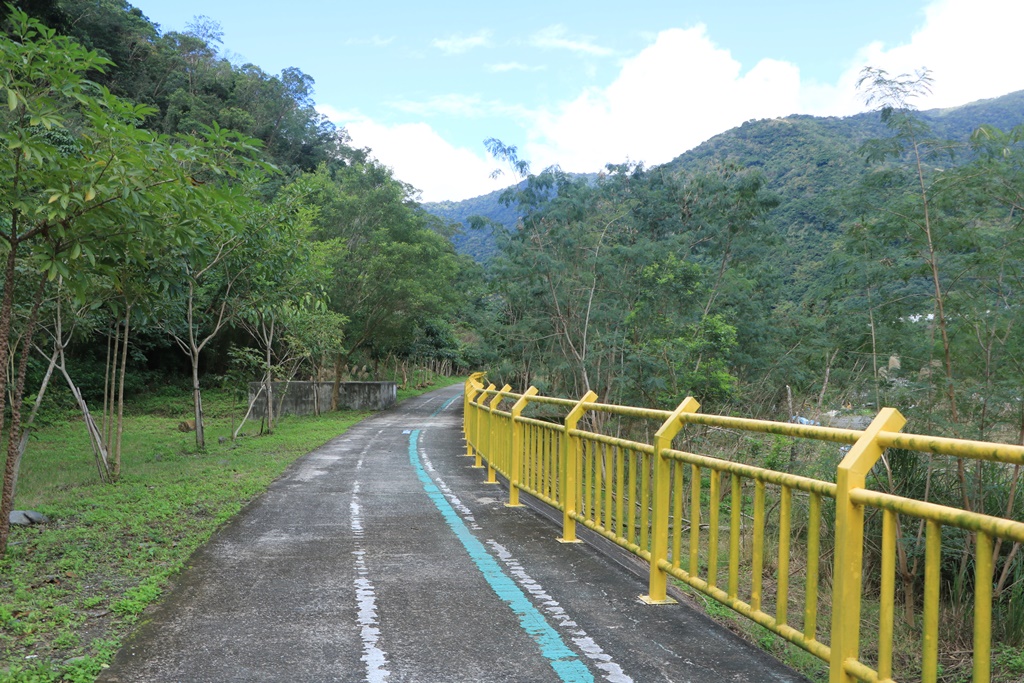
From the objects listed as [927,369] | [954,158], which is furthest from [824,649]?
[954,158]

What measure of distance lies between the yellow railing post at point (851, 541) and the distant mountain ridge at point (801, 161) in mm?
8494

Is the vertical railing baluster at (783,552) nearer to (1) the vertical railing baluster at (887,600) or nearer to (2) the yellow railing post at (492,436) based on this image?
(1) the vertical railing baluster at (887,600)

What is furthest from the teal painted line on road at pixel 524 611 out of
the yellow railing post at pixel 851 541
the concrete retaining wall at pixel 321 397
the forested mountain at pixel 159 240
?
the concrete retaining wall at pixel 321 397

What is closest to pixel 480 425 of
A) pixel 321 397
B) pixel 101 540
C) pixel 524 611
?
pixel 101 540

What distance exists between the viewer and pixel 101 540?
7.47 metres

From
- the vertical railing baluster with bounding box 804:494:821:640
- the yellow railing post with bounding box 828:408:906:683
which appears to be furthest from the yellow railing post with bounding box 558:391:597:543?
the yellow railing post with bounding box 828:408:906:683

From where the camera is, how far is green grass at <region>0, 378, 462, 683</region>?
4.43m

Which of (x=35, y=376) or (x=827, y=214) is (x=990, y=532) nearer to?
(x=827, y=214)

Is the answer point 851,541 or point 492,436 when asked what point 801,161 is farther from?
point 851,541

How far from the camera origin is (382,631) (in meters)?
4.66

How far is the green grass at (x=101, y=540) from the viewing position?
14.5ft

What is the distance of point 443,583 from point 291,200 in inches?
437

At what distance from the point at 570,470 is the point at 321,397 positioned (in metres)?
28.4

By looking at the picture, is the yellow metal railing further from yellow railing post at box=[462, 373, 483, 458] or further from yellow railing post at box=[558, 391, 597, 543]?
yellow railing post at box=[462, 373, 483, 458]
